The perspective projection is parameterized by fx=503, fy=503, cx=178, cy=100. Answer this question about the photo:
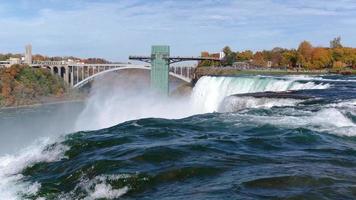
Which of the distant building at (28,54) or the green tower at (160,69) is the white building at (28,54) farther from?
the green tower at (160,69)

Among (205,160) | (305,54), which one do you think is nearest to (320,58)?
(305,54)

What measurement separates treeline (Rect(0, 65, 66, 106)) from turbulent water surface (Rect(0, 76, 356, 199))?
6201 centimetres

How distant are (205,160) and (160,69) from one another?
45.2m

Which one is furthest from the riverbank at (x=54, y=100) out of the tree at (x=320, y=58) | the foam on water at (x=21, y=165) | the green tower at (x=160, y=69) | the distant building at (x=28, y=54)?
the foam on water at (x=21, y=165)

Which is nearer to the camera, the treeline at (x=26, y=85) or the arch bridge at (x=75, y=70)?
the arch bridge at (x=75, y=70)

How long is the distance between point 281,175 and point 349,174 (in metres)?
1.27

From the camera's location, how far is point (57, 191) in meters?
9.51

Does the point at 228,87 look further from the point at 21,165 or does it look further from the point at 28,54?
the point at 28,54

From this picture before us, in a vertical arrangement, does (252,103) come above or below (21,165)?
above

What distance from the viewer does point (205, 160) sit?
10461 millimetres

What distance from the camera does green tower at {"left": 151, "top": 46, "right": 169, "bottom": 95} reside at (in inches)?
2160

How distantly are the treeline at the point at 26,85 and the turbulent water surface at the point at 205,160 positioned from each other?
203ft

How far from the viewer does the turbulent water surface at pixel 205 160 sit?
28.3ft

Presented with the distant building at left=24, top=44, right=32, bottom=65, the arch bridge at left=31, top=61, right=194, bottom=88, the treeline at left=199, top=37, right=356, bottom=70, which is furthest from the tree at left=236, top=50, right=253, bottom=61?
the distant building at left=24, top=44, right=32, bottom=65
